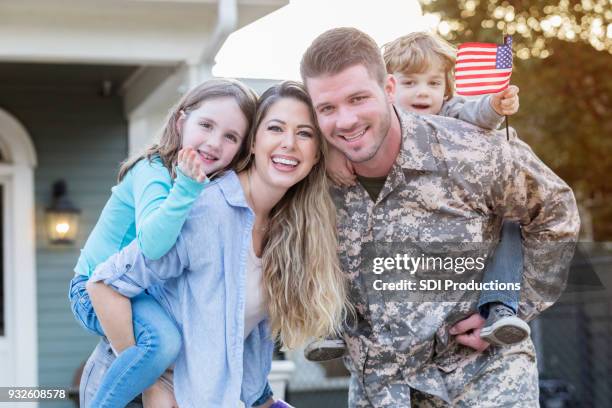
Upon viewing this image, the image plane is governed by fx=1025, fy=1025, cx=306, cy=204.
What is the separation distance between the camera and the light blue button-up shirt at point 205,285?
3.16 m

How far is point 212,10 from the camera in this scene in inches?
282

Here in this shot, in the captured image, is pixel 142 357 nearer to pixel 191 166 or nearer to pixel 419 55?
pixel 191 166

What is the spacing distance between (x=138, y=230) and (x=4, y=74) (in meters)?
5.77

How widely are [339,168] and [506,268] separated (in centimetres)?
73

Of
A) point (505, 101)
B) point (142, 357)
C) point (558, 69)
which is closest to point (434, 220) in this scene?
point (505, 101)

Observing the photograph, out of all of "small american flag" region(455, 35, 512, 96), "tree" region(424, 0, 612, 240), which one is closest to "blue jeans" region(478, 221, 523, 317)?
"small american flag" region(455, 35, 512, 96)

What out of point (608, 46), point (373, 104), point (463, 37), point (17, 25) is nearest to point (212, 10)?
point (17, 25)

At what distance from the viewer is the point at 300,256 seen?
348cm

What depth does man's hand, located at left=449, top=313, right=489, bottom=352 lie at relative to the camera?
12.0ft

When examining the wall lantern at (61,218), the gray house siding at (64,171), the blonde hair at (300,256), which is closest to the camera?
the blonde hair at (300,256)

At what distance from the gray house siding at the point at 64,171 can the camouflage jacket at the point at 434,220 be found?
5.39m

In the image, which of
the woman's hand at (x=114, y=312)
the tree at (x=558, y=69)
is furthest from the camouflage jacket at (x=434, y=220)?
the tree at (x=558, y=69)

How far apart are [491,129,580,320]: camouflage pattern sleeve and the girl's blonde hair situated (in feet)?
2.94

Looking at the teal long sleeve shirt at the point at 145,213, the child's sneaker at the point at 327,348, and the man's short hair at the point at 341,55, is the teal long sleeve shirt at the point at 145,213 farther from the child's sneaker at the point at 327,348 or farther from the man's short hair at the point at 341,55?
the child's sneaker at the point at 327,348
